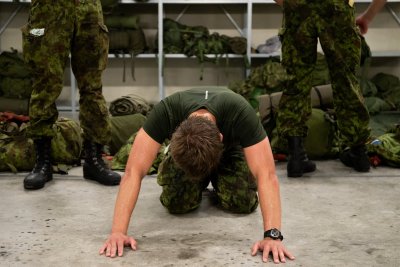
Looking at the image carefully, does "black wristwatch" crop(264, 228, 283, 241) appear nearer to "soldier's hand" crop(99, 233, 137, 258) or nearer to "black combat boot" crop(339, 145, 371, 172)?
"soldier's hand" crop(99, 233, 137, 258)

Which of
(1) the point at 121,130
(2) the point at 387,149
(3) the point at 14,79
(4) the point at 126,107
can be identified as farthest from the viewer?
(3) the point at 14,79

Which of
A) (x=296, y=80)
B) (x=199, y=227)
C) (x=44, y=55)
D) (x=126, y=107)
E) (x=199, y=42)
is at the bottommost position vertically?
(x=199, y=227)

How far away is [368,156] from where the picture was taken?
11.7ft

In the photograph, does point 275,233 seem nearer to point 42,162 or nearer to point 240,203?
point 240,203

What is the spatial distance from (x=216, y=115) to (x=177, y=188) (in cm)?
56

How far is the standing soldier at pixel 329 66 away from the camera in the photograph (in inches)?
121

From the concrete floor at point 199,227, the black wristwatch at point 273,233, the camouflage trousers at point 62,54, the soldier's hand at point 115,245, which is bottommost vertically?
the concrete floor at point 199,227

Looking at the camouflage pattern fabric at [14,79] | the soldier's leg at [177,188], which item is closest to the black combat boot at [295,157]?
the soldier's leg at [177,188]

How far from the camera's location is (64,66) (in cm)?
300

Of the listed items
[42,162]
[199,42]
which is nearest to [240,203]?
[42,162]

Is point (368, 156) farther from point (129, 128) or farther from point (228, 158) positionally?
point (129, 128)

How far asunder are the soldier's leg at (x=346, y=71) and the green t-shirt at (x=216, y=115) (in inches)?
46.1

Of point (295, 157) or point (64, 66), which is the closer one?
point (64, 66)

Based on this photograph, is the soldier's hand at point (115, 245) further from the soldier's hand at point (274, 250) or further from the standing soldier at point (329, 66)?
the standing soldier at point (329, 66)
